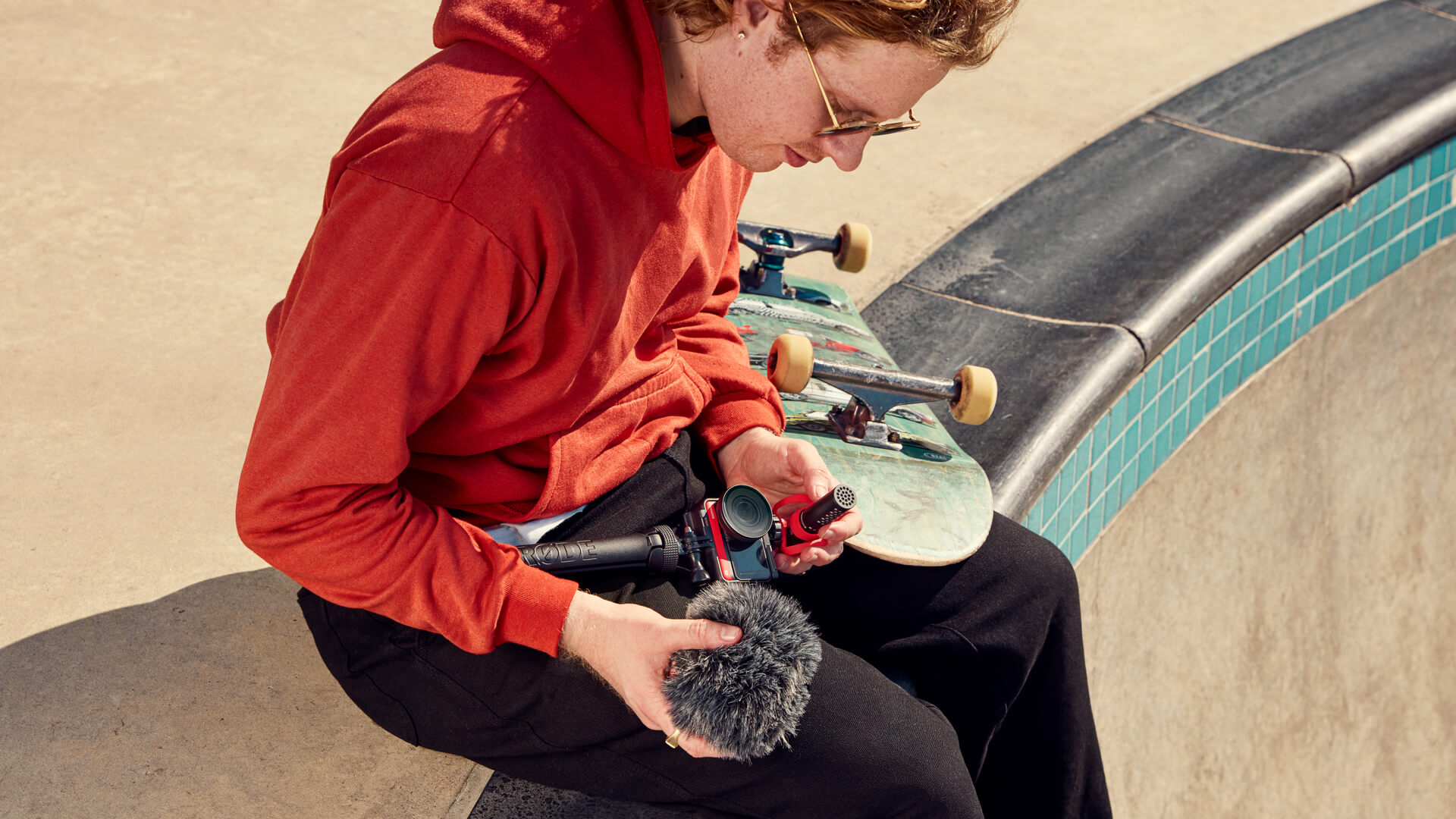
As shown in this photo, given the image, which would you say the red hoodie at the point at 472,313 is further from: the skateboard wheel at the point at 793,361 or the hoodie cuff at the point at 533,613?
the skateboard wheel at the point at 793,361

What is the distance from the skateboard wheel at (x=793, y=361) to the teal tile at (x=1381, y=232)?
2913 millimetres

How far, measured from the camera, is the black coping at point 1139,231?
3148mm

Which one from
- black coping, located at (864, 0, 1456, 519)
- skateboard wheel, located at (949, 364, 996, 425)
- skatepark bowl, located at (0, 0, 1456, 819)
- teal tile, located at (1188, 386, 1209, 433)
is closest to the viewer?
skatepark bowl, located at (0, 0, 1456, 819)

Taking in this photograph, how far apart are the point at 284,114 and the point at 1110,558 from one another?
2.56m

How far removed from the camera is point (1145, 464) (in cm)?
316

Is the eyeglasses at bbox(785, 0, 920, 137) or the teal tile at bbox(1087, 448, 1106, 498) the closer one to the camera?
the eyeglasses at bbox(785, 0, 920, 137)

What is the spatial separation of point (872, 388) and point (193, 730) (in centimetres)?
121

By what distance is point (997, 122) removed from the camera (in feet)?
13.3

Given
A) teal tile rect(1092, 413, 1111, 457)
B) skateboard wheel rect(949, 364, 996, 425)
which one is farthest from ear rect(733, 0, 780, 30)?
teal tile rect(1092, 413, 1111, 457)

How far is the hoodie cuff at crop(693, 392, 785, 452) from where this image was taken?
5.79 ft

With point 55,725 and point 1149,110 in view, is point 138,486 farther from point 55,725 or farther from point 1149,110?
point 1149,110

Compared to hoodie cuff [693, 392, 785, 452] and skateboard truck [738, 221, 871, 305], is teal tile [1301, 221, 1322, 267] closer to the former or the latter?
skateboard truck [738, 221, 871, 305]

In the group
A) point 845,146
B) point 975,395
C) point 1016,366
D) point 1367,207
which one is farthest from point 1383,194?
point 845,146

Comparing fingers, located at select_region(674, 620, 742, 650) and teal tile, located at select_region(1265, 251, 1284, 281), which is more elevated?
fingers, located at select_region(674, 620, 742, 650)
